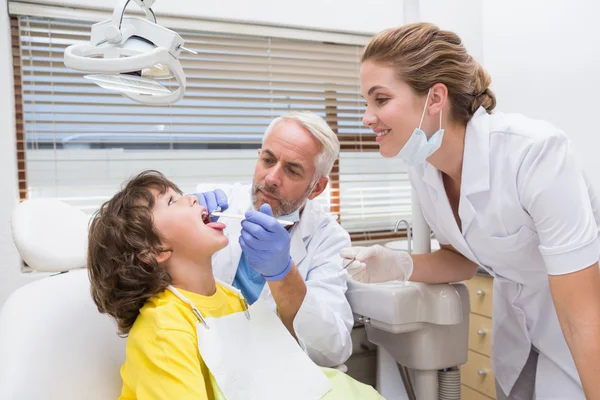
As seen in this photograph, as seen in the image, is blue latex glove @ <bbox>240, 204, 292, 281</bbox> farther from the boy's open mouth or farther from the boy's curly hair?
the boy's curly hair

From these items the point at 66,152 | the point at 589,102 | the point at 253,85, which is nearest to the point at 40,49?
the point at 66,152

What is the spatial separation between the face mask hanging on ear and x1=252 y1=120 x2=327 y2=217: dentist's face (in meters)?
0.36

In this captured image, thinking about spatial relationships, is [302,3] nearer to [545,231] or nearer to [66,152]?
[66,152]

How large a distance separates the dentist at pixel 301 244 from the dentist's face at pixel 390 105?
1.05 feet

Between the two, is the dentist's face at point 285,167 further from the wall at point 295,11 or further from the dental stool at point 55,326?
the wall at point 295,11

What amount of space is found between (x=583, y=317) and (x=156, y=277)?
957 millimetres

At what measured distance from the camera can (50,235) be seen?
1278 mm

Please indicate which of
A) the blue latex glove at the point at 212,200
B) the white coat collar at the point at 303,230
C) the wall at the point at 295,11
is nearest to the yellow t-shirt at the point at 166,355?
the blue latex glove at the point at 212,200

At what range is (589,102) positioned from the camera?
94.0 inches

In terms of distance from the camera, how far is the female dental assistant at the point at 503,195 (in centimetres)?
115

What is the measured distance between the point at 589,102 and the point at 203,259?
6.68 feet

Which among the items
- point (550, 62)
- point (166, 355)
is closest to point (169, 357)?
point (166, 355)

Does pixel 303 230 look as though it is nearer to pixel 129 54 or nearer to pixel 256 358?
pixel 256 358

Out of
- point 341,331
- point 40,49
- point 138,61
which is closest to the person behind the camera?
point 138,61
